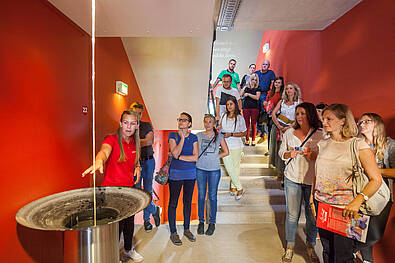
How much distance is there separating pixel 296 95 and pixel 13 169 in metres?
3.30

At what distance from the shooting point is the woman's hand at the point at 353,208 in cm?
136

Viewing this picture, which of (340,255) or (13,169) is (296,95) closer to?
(340,255)

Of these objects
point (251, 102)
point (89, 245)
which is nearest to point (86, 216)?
point (89, 245)

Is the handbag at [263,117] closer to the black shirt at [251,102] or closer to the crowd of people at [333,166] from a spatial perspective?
the black shirt at [251,102]

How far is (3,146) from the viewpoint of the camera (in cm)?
136

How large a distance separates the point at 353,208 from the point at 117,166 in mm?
1863

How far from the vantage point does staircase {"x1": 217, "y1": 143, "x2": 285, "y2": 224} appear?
3.15 meters

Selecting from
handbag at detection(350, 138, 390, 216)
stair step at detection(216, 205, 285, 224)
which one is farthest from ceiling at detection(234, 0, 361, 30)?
stair step at detection(216, 205, 285, 224)

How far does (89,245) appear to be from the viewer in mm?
1133

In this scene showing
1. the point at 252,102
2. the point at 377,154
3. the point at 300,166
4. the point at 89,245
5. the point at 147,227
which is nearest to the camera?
the point at 89,245

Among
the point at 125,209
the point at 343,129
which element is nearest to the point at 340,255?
the point at 343,129

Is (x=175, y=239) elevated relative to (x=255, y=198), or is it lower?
lower

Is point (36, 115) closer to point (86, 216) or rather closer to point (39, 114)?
point (39, 114)

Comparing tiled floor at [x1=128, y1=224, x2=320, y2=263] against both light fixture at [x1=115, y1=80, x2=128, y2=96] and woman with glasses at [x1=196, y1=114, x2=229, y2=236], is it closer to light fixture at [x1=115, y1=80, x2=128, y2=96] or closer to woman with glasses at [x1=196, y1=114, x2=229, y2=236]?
woman with glasses at [x1=196, y1=114, x2=229, y2=236]
